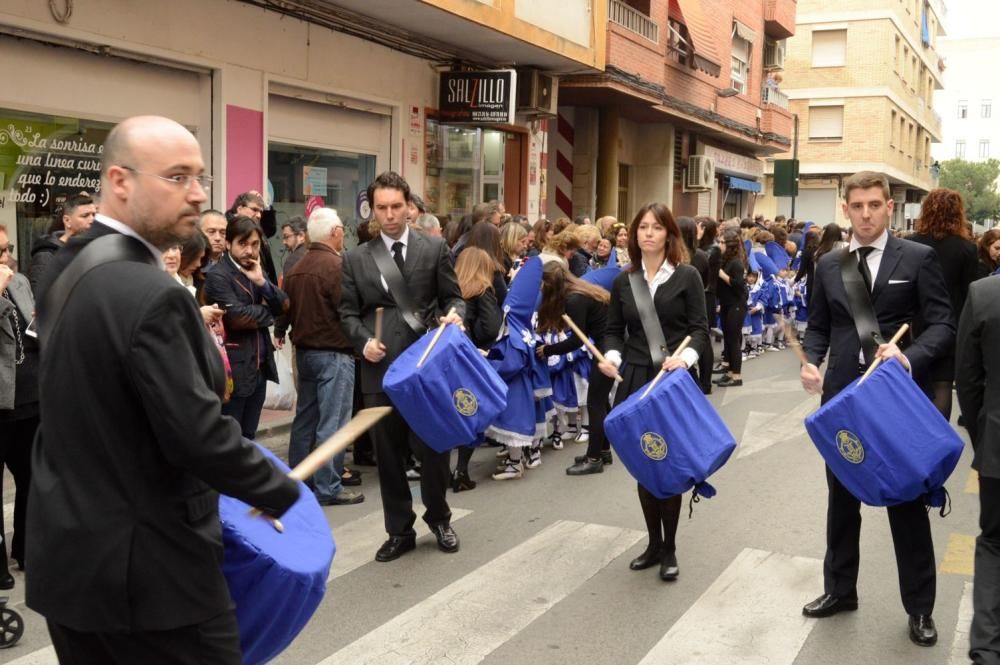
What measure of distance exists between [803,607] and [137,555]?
3683 mm

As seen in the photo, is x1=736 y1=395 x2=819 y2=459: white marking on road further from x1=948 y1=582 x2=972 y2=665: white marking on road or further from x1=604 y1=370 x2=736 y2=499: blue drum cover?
x1=604 y1=370 x2=736 y2=499: blue drum cover

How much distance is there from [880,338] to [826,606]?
1293 millimetres

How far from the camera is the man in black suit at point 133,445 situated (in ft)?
7.49

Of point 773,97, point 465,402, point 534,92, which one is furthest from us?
point 773,97

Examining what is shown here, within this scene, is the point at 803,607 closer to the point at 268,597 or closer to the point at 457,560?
the point at 457,560

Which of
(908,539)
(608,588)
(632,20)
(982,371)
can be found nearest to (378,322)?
(608,588)

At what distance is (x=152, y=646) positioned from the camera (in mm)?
2379

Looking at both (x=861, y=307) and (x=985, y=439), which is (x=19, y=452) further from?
(x=985, y=439)

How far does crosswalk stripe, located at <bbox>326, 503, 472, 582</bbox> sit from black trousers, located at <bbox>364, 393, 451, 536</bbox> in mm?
218

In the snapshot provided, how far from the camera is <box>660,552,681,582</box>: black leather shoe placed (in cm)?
554

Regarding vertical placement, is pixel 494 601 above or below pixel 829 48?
below

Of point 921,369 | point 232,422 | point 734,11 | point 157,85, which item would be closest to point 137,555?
point 232,422

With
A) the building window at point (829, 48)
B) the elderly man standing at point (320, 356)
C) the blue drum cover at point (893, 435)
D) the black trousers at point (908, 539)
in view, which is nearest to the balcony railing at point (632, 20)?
the elderly man standing at point (320, 356)

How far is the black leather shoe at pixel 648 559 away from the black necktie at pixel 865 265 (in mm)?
1840
